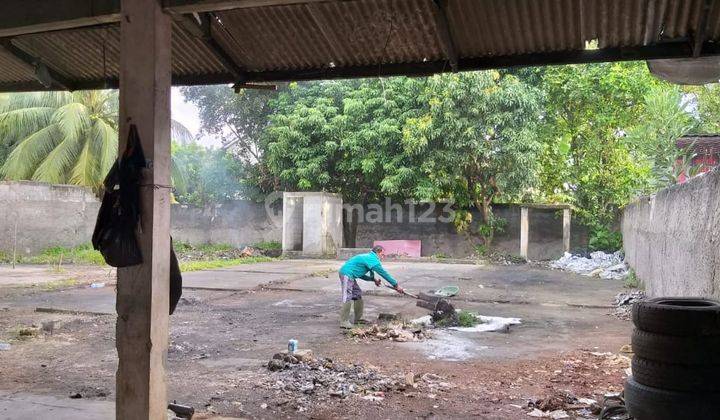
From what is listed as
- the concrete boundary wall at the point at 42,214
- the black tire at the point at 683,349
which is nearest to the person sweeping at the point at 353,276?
the black tire at the point at 683,349

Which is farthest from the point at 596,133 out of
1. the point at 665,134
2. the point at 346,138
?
the point at 346,138

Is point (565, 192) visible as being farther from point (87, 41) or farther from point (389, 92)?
point (87, 41)

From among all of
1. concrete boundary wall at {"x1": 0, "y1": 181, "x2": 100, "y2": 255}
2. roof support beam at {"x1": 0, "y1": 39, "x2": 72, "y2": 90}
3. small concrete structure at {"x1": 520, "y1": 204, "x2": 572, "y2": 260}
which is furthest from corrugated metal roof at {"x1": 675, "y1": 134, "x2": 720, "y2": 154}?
concrete boundary wall at {"x1": 0, "y1": 181, "x2": 100, "y2": 255}

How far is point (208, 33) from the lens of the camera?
475 cm

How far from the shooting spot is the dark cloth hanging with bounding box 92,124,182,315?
12.2 feet

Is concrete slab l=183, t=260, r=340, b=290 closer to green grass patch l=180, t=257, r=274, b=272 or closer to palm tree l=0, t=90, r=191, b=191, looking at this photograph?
green grass patch l=180, t=257, r=274, b=272

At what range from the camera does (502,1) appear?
4113 millimetres

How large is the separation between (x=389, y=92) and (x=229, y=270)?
9.16 metres

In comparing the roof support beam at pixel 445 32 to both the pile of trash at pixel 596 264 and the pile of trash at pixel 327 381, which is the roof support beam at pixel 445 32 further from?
the pile of trash at pixel 596 264

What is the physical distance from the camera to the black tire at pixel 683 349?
3510mm

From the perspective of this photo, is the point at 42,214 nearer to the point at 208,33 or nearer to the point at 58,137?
the point at 58,137

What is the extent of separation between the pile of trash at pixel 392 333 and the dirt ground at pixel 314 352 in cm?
17

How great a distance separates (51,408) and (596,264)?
56.2 feet

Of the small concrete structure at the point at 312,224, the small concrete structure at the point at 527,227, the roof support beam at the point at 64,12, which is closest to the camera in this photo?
the roof support beam at the point at 64,12
